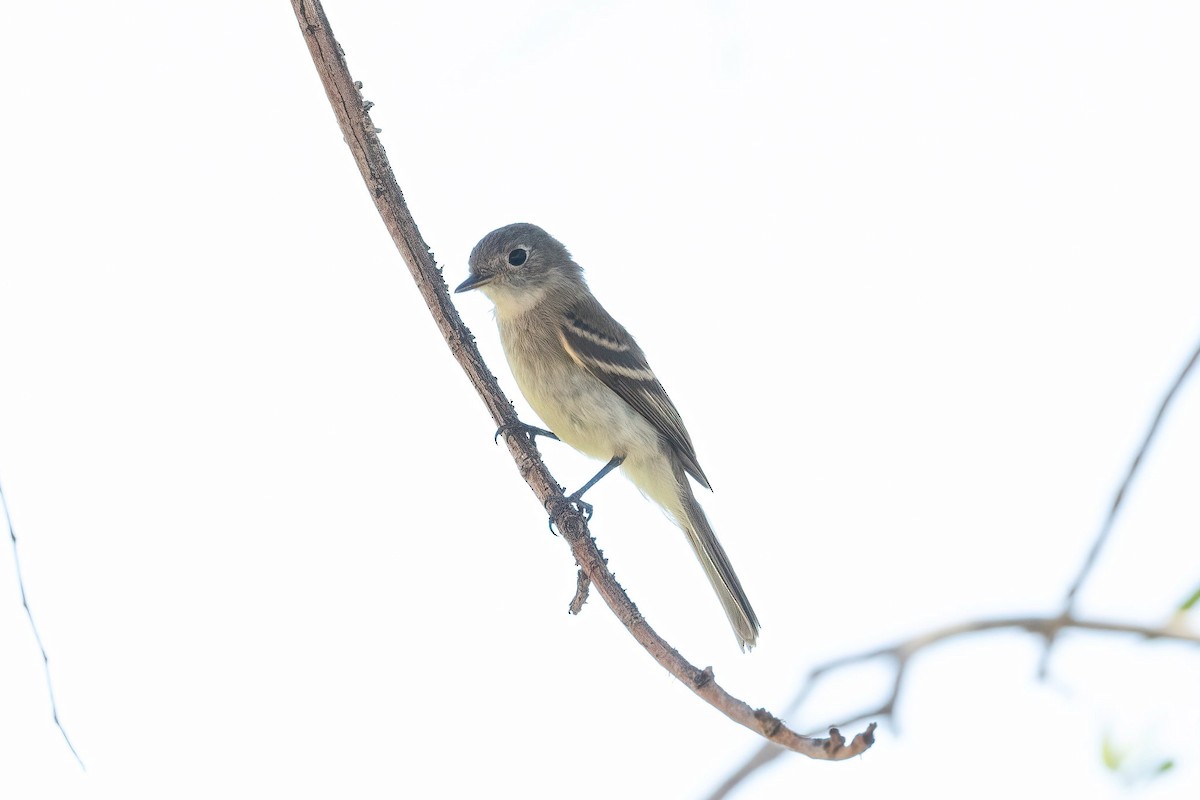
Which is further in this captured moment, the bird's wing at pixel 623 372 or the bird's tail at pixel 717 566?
the bird's wing at pixel 623 372

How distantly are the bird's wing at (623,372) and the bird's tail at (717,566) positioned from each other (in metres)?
0.16

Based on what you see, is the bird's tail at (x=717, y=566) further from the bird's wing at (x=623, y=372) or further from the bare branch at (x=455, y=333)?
the bare branch at (x=455, y=333)

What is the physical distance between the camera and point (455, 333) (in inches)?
156

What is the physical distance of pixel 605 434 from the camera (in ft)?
18.4

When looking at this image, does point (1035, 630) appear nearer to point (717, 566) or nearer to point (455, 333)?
point (455, 333)

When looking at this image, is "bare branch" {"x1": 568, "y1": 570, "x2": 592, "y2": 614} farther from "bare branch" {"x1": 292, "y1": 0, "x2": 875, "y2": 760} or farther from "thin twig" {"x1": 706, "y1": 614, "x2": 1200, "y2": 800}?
"thin twig" {"x1": 706, "y1": 614, "x2": 1200, "y2": 800}

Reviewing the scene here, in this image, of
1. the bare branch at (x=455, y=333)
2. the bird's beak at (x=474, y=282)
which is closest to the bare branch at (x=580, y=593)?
the bare branch at (x=455, y=333)

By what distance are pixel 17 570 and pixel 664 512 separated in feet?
11.6

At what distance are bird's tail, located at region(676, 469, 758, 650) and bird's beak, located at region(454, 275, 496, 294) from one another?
4.45 ft

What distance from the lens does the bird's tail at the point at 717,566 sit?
532 centimetres

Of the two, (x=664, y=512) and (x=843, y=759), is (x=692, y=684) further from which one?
(x=664, y=512)

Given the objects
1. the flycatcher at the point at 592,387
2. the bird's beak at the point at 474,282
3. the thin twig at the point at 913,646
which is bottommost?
the thin twig at the point at 913,646

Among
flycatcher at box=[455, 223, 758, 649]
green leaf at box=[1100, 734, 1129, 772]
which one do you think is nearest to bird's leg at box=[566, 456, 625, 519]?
flycatcher at box=[455, 223, 758, 649]

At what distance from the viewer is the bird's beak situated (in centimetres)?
604
